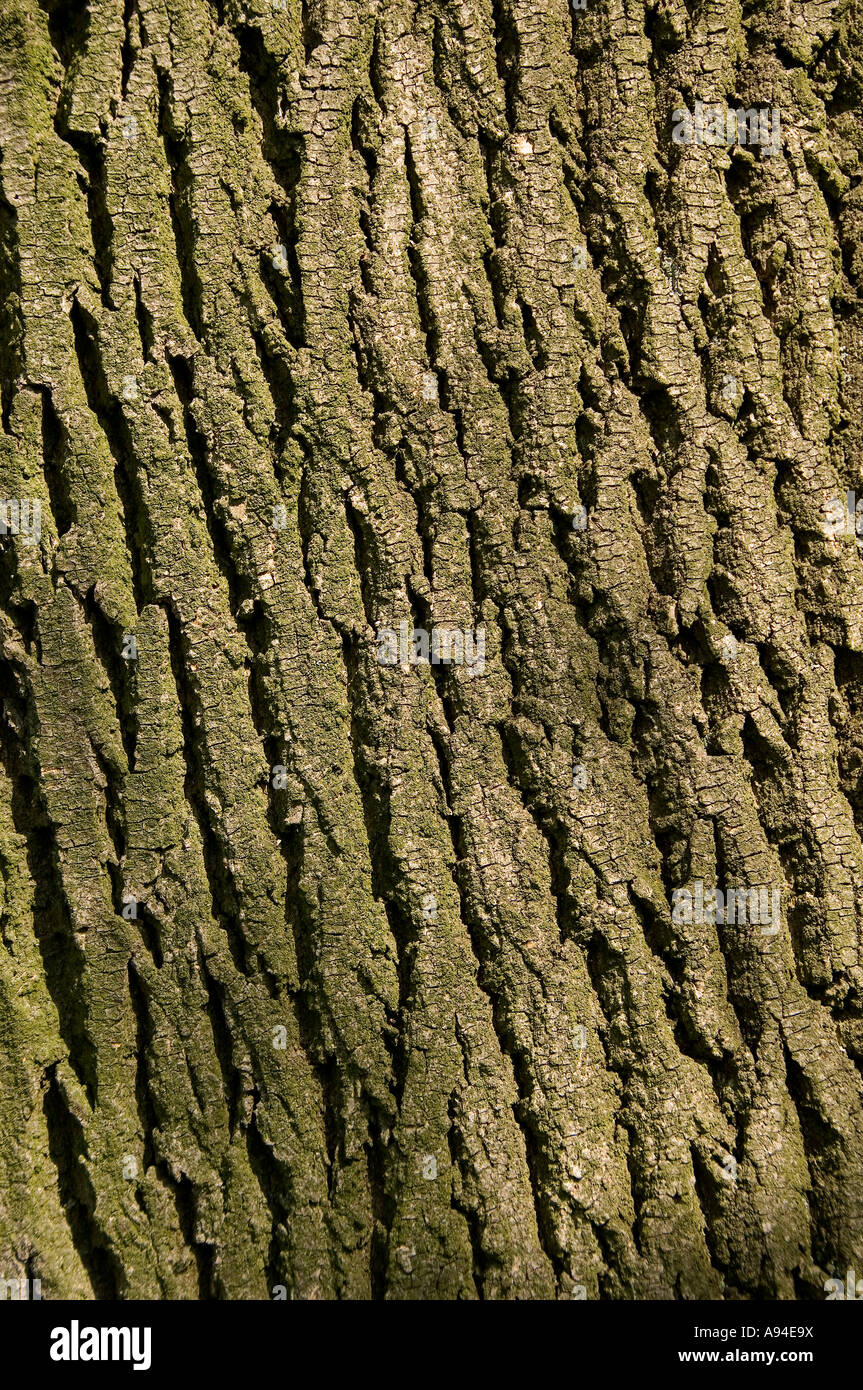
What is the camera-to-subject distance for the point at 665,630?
1577 mm

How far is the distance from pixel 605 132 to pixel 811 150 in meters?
0.39

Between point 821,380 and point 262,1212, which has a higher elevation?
point 821,380

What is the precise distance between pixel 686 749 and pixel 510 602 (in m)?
0.42

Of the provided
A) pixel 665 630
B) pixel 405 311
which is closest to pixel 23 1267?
pixel 665 630

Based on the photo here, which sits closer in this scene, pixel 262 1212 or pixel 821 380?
pixel 262 1212

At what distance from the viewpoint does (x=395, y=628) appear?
1.55 meters

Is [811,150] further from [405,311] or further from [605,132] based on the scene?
[405,311]

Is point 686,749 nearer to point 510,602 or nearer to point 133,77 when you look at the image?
point 510,602

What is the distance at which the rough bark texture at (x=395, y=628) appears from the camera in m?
1.52

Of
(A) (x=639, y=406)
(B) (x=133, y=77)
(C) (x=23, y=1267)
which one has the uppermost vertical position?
(B) (x=133, y=77)

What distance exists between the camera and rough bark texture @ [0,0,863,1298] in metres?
1.52

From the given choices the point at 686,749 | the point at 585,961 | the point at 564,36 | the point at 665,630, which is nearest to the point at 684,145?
the point at 564,36

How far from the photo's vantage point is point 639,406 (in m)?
1.61

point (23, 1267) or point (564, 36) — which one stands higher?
point (564, 36)
